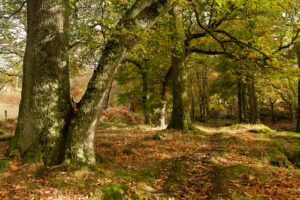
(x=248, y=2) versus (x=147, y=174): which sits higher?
(x=248, y=2)

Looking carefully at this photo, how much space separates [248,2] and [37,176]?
9.70 meters

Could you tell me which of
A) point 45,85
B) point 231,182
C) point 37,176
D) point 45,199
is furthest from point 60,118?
point 231,182

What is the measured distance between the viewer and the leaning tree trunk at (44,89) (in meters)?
4.53

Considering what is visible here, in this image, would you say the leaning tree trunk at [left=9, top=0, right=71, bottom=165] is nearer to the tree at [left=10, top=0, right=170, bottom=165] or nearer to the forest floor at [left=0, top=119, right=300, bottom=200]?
the tree at [left=10, top=0, right=170, bottom=165]

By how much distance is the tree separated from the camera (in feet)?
14.8

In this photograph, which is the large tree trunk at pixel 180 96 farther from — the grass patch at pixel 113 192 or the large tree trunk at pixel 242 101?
the large tree trunk at pixel 242 101

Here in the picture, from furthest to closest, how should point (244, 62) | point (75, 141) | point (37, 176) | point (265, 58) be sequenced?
point (244, 62) < point (265, 58) < point (75, 141) < point (37, 176)

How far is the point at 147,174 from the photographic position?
15.0 feet

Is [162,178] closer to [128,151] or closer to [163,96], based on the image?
[128,151]

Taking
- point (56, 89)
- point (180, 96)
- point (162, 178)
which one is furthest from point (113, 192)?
point (180, 96)

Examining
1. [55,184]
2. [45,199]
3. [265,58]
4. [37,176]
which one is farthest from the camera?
[265,58]

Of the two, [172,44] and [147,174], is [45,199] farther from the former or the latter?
[172,44]

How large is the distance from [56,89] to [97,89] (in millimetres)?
1124

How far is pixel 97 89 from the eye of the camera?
179 inches
